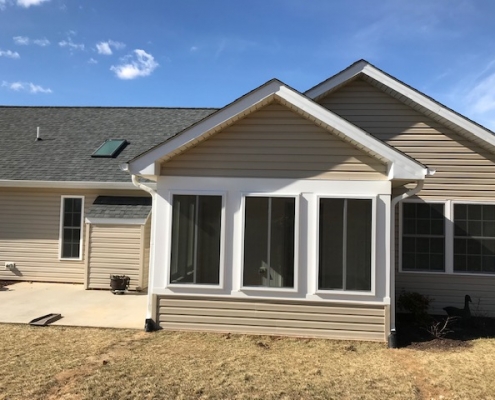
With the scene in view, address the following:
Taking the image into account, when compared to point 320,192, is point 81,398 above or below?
below

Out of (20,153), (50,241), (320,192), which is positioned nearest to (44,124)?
(20,153)

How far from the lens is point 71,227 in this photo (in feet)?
37.4

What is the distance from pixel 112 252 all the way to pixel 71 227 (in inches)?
73.5

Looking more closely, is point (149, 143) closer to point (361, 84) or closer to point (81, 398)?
point (361, 84)

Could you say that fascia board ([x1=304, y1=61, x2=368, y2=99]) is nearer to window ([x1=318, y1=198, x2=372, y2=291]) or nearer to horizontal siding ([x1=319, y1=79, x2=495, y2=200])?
horizontal siding ([x1=319, y1=79, x2=495, y2=200])

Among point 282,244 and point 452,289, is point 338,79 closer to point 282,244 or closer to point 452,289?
point 282,244

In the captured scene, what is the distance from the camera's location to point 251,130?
675 cm

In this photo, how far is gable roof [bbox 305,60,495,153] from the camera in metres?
8.10

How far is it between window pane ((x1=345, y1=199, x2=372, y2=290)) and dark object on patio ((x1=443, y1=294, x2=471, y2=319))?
266 centimetres

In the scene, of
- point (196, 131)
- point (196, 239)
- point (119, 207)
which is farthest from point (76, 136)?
point (196, 239)

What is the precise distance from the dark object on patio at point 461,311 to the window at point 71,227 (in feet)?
31.6

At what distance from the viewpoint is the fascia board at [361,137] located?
615 centimetres

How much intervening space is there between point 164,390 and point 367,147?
4.56m

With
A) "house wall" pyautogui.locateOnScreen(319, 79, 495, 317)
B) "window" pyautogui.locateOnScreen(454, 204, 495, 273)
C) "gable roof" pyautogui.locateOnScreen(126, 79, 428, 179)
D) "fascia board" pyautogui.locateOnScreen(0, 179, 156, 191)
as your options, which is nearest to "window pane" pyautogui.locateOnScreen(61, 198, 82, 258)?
"fascia board" pyautogui.locateOnScreen(0, 179, 156, 191)
